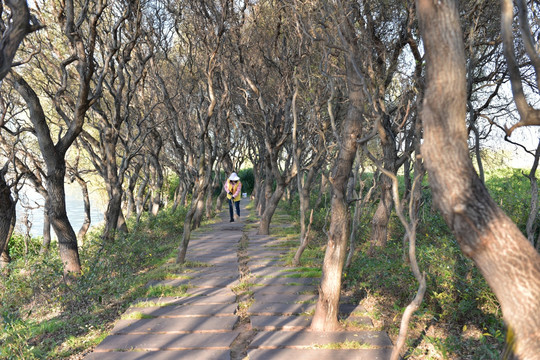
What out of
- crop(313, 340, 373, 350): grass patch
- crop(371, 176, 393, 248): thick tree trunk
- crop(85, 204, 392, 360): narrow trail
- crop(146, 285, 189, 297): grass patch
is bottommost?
crop(313, 340, 373, 350): grass patch

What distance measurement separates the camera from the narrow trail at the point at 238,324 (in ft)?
15.3

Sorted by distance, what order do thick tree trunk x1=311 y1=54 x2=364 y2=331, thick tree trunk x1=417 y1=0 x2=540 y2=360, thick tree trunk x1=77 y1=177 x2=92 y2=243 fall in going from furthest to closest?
1. thick tree trunk x1=77 y1=177 x2=92 y2=243
2. thick tree trunk x1=311 y1=54 x2=364 y2=331
3. thick tree trunk x1=417 y1=0 x2=540 y2=360

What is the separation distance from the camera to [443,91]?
3.00 metres

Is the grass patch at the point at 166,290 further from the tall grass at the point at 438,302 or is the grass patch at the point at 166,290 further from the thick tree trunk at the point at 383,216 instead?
the thick tree trunk at the point at 383,216

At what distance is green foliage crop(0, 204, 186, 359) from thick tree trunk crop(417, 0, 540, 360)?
4.19 metres

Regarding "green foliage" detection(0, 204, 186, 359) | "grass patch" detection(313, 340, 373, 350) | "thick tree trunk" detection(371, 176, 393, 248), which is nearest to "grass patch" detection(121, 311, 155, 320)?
"green foliage" detection(0, 204, 186, 359)

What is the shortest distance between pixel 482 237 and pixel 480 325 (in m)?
2.93

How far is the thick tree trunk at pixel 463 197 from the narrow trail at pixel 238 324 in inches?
82.4

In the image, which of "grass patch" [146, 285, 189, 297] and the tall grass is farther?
"grass patch" [146, 285, 189, 297]

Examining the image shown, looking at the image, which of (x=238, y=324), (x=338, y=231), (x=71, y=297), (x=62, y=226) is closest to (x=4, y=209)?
(x=62, y=226)

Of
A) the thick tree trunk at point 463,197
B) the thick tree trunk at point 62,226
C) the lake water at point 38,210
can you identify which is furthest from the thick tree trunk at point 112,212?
the thick tree trunk at point 463,197

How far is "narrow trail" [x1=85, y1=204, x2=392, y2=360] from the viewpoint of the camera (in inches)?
184

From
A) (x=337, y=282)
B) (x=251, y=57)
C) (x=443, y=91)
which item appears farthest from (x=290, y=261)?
(x=251, y=57)

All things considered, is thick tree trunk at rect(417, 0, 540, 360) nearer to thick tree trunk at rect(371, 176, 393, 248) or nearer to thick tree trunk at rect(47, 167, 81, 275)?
thick tree trunk at rect(371, 176, 393, 248)
